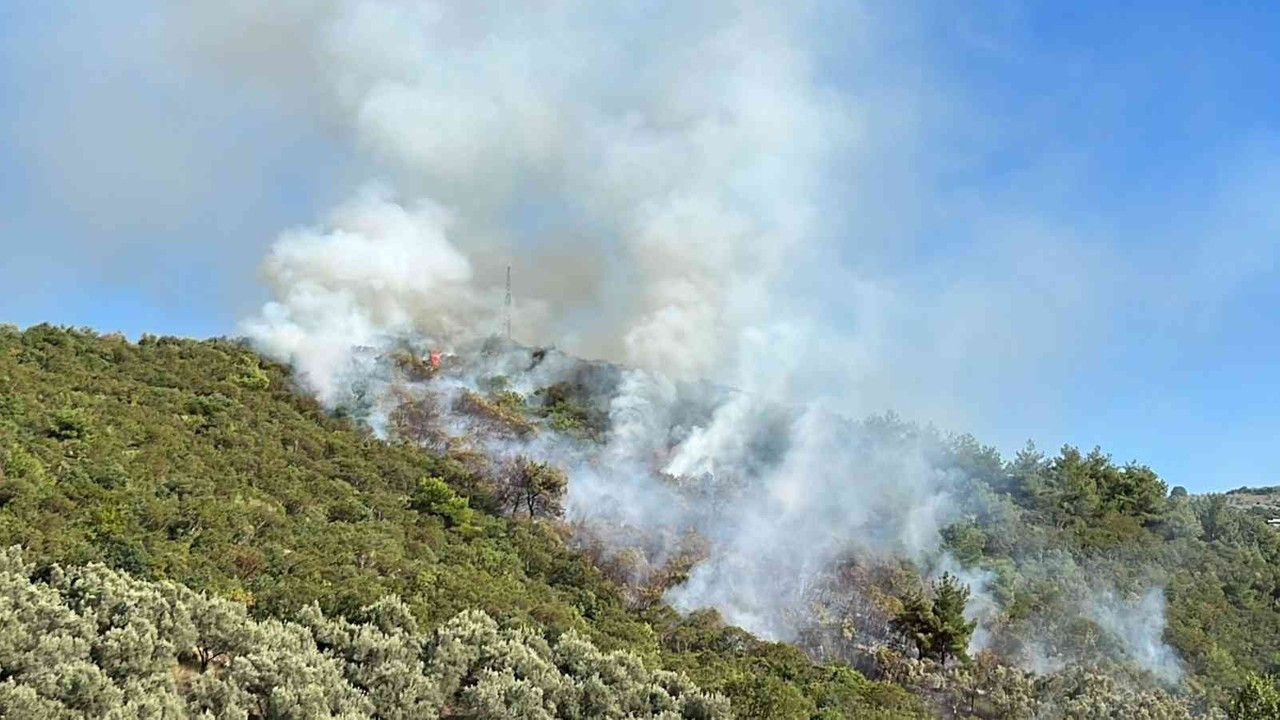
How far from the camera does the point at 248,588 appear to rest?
29781 millimetres

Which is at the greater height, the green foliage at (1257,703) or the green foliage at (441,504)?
the green foliage at (441,504)

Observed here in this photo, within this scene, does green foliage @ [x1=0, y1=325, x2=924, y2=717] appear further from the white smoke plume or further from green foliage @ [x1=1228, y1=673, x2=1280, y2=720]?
the white smoke plume

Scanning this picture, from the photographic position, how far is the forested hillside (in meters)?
21.7

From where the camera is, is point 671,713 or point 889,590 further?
point 889,590

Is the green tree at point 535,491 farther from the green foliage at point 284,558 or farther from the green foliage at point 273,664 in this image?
the green foliage at point 273,664

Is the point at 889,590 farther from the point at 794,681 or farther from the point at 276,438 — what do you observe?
the point at 276,438

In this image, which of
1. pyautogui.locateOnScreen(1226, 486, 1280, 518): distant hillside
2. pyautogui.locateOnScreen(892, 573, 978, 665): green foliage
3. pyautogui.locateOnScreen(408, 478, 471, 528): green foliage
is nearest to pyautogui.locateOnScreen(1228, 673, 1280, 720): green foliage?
pyautogui.locateOnScreen(892, 573, 978, 665): green foliage

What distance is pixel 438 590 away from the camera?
34.1m

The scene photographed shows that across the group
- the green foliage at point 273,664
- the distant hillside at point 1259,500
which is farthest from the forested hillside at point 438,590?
the distant hillside at point 1259,500

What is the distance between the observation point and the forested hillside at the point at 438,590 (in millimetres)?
21734

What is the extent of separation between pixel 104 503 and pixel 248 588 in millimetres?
6408

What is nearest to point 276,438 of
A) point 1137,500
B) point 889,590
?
point 889,590

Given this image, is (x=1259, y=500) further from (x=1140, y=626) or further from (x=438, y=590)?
(x=438, y=590)

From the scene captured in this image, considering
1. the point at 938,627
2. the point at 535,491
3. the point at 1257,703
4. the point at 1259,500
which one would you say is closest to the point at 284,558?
the point at 535,491
